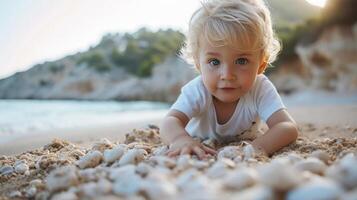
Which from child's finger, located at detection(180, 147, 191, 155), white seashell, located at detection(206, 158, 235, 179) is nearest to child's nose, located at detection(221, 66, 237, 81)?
child's finger, located at detection(180, 147, 191, 155)

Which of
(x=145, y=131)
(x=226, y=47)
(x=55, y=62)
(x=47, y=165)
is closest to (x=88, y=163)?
(x=47, y=165)

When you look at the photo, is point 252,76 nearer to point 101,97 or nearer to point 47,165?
point 47,165

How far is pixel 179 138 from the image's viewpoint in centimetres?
A: 201

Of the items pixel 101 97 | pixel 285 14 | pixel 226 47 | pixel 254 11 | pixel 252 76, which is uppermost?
pixel 285 14

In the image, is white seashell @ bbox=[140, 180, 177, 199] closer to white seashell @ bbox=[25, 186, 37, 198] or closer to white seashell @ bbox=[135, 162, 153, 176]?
white seashell @ bbox=[135, 162, 153, 176]

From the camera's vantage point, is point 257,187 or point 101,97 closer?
point 257,187

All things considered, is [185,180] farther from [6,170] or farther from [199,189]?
[6,170]

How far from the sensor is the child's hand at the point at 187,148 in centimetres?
175

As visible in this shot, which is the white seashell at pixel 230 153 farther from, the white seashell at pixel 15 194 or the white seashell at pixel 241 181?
the white seashell at pixel 15 194

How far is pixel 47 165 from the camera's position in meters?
1.77

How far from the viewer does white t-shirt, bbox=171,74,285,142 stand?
7.67 ft

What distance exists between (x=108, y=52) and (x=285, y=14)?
1442 cm

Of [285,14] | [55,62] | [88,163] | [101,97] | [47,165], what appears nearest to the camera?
[88,163]

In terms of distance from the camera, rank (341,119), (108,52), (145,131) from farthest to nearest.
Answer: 1. (108,52)
2. (341,119)
3. (145,131)
